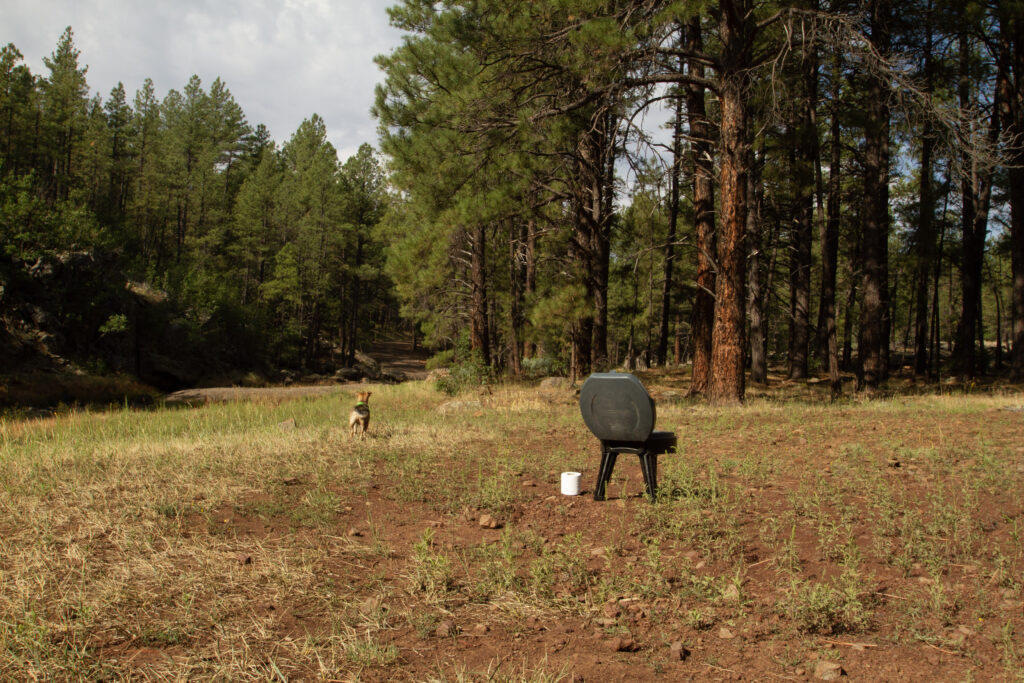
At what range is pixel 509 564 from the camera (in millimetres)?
3898

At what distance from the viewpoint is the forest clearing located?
9.60 feet

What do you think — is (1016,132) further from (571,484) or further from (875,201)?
(571,484)

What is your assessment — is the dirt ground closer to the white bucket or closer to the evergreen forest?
the white bucket

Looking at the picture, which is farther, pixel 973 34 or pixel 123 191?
pixel 123 191

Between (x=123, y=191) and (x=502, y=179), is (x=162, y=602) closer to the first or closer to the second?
(x=502, y=179)

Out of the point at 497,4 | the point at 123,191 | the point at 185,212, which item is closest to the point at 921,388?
the point at 497,4

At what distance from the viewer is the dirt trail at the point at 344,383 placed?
73.7 feet

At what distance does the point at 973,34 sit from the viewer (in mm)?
16125

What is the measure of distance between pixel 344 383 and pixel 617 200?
76.5 feet

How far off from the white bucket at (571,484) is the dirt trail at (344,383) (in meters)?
17.8

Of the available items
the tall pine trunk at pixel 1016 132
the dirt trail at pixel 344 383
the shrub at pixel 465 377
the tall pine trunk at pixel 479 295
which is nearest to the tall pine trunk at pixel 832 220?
the tall pine trunk at pixel 1016 132

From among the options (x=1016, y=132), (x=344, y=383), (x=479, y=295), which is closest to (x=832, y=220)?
(x=1016, y=132)

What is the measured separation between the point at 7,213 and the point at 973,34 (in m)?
31.7

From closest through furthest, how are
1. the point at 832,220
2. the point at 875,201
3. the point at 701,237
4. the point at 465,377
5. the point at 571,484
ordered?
the point at 571,484
the point at 701,237
the point at 875,201
the point at 465,377
the point at 832,220
